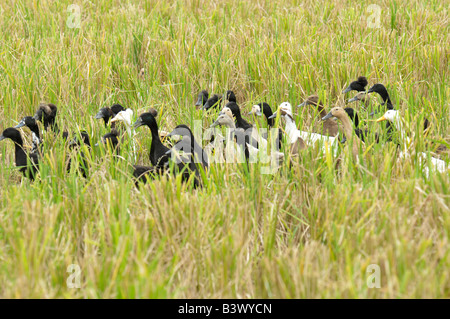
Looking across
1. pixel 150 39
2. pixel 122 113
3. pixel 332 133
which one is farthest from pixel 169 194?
pixel 150 39

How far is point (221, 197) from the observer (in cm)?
322

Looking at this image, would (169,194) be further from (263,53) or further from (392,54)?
(392,54)

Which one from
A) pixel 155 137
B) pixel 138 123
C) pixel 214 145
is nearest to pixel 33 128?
pixel 138 123

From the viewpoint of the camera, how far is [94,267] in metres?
2.52

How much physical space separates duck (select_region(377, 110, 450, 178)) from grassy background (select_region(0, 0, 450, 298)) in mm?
123

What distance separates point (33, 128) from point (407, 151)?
9.15 ft

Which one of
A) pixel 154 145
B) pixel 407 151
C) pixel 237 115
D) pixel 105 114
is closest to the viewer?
pixel 407 151

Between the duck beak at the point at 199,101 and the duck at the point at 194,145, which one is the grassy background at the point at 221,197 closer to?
the duck beak at the point at 199,101

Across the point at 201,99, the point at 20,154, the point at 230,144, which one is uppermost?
the point at 201,99

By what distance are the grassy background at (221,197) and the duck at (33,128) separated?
182 millimetres

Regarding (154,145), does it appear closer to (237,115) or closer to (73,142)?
(73,142)

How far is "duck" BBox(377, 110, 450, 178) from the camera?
11.6ft

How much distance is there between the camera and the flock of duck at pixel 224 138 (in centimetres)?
373

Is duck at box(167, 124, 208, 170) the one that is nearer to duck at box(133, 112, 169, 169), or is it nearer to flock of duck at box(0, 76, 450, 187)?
flock of duck at box(0, 76, 450, 187)
